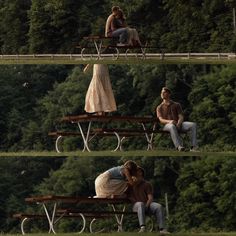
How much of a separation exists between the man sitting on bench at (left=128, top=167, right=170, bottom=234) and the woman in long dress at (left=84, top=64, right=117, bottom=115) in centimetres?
341

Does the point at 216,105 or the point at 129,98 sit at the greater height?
the point at 216,105

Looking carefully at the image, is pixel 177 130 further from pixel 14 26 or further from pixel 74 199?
pixel 14 26

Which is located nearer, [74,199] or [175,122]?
[74,199]

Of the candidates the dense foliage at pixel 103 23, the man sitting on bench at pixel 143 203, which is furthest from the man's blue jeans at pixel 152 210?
the dense foliage at pixel 103 23

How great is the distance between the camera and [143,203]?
43625mm

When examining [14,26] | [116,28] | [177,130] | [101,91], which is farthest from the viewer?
[14,26]

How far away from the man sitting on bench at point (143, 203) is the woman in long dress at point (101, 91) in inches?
134

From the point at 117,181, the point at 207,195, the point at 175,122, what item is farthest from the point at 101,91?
the point at 207,195

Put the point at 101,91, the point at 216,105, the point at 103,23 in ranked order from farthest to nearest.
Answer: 1. the point at 103,23
2. the point at 216,105
3. the point at 101,91

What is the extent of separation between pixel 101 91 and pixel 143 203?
4.07m

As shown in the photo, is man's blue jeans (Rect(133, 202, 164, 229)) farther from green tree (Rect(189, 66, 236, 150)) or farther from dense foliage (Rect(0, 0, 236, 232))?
green tree (Rect(189, 66, 236, 150))

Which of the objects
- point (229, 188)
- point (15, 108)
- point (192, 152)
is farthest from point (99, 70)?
point (15, 108)

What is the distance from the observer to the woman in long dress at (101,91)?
47.1 m

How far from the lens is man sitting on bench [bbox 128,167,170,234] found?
43531 mm
